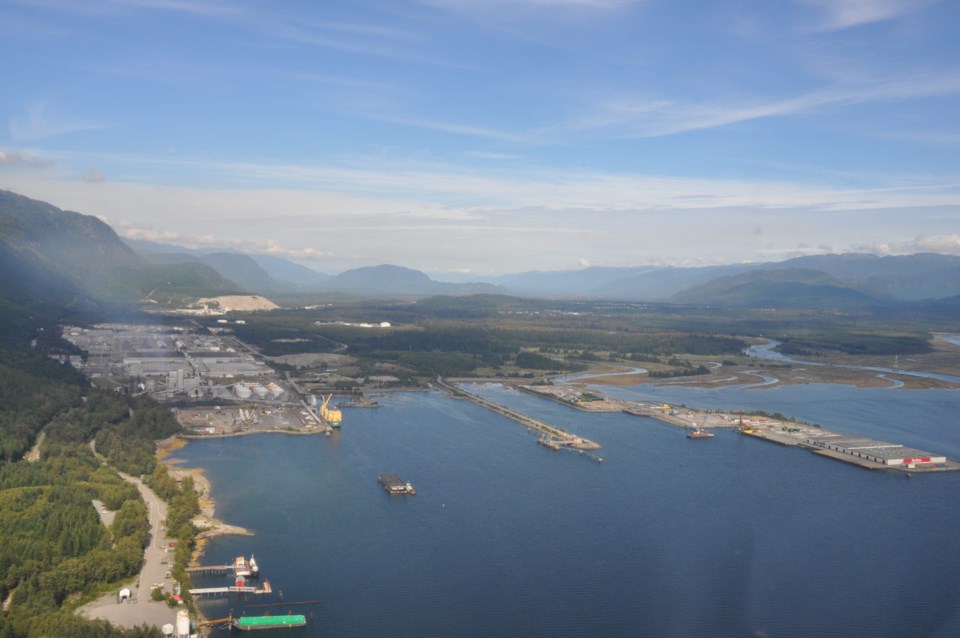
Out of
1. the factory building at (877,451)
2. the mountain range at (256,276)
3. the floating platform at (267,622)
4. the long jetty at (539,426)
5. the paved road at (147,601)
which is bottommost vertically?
the floating platform at (267,622)

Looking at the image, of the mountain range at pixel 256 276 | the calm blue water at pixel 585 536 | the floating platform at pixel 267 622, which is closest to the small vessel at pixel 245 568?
the calm blue water at pixel 585 536

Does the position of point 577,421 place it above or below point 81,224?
below

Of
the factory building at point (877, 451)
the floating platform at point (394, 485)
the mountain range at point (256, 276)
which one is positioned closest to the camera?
the floating platform at point (394, 485)

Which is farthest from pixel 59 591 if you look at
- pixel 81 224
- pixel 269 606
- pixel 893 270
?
pixel 893 270

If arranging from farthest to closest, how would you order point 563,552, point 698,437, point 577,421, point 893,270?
1. point 893,270
2. point 577,421
3. point 698,437
4. point 563,552

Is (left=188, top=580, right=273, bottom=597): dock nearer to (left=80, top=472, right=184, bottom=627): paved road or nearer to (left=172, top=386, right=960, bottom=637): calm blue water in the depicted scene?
(left=172, top=386, right=960, bottom=637): calm blue water

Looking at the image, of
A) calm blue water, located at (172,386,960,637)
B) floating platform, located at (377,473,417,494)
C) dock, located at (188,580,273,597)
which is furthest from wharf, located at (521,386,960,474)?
dock, located at (188,580,273,597)

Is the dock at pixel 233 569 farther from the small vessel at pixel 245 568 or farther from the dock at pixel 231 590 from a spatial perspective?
the dock at pixel 231 590

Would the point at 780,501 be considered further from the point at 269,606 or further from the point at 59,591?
the point at 59,591

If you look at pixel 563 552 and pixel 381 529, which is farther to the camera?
pixel 381 529
